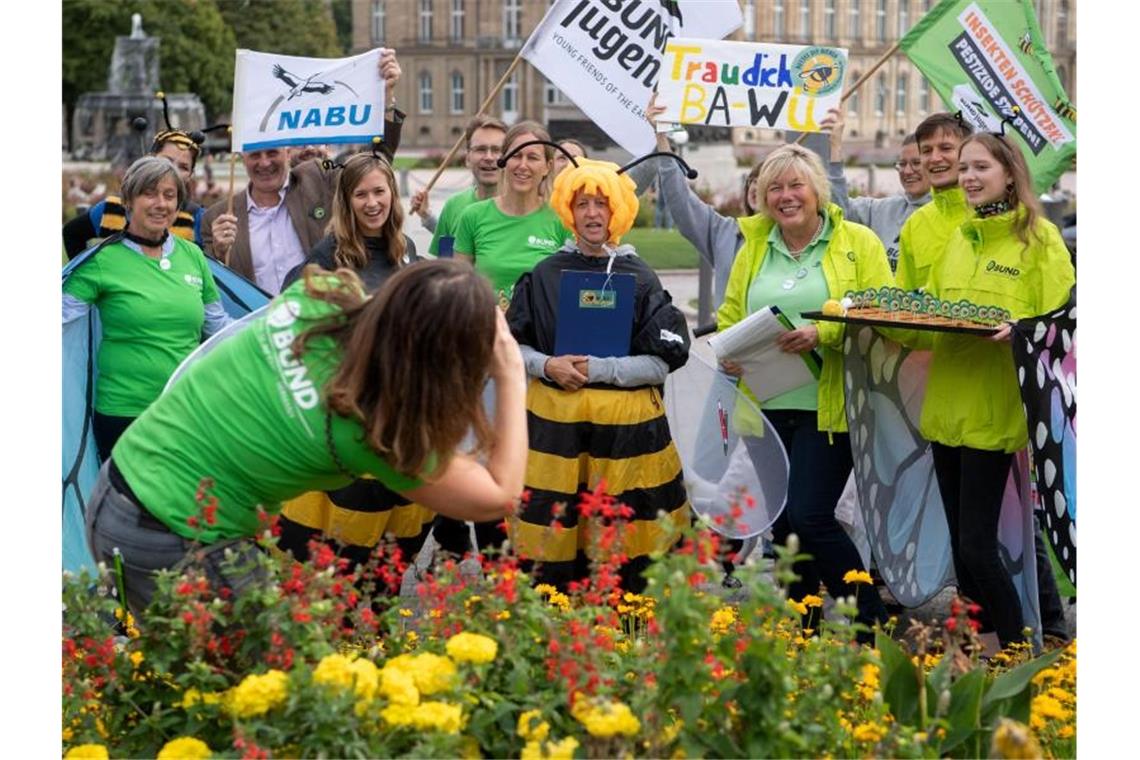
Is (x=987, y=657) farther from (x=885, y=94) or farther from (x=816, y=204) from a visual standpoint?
(x=885, y=94)

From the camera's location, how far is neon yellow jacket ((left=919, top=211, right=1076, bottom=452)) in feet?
19.7

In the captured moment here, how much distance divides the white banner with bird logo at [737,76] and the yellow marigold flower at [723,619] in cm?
358

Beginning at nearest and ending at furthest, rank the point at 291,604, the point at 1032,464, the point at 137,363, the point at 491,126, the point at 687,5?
the point at 291,604
the point at 1032,464
the point at 137,363
the point at 491,126
the point at 687,5

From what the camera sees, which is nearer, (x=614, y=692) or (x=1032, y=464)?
(x=614, y=692)

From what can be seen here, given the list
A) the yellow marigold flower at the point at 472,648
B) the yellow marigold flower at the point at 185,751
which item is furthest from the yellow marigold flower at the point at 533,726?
the yellow marigold flower at the point at 185,751

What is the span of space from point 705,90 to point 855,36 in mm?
100797

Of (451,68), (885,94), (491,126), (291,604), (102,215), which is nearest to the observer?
(291,604)

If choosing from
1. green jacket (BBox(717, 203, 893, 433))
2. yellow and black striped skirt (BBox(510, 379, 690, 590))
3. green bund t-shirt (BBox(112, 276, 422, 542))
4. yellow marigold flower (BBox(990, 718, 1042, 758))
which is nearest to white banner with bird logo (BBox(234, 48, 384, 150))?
yellow and black striped skirt (BBox(510, 379, 690, 590))

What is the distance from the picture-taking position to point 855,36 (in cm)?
10594

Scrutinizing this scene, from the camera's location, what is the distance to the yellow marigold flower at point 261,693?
3766mm

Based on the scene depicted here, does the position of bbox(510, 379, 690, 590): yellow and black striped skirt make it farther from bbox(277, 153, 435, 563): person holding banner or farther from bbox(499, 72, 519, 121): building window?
bbox(499, 72, 519, 121): building window

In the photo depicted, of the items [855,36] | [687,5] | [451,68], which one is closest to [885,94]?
[855,36]

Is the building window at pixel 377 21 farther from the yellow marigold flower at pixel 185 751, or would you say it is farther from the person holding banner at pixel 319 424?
the yellow marigold flower at pixel 185 751

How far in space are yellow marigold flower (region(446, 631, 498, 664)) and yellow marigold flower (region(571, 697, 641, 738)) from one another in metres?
0.26
